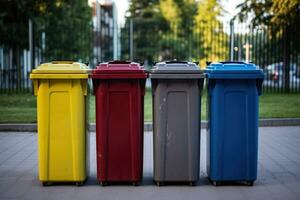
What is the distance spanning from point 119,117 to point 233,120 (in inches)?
52.0

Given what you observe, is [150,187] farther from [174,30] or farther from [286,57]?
[174,30]

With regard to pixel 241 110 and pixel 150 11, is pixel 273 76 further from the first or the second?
pixel 150 11

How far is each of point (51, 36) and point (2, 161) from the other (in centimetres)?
1839

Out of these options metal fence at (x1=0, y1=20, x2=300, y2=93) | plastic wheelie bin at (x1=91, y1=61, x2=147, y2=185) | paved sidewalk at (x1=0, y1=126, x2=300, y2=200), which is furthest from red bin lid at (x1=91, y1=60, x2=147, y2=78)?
metal fence at (x1=0, y1=20, x2=300, y2=93)

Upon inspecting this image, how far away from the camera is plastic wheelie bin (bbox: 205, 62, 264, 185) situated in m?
6.37

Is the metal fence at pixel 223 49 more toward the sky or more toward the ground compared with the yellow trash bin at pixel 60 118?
more toward the sky

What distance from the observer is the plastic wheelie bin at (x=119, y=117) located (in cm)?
630

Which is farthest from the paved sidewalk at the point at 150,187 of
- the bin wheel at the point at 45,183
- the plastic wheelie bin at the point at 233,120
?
the plastic wheelie bin at the point at 233,120

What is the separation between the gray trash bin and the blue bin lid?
0.18m

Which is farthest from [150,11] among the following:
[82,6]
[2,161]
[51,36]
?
[2,161]

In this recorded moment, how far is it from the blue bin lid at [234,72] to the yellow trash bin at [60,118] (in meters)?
1.49

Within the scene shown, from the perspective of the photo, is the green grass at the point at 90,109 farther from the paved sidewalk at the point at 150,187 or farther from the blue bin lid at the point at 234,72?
the blue bin lid at the point at 234,72

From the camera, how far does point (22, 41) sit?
23.8 m

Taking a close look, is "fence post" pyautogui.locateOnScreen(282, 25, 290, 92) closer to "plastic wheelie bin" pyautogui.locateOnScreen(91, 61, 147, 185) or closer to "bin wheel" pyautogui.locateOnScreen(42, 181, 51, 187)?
"plastic wheelie bin" pyautogui.locateOnScreen(91, 61, 147, 185)
